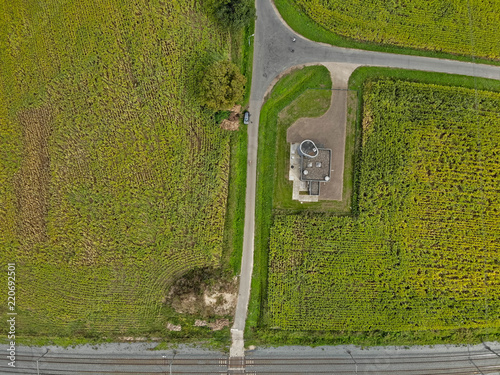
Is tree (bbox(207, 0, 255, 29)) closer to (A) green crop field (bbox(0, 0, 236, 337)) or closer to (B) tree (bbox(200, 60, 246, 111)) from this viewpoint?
(A) green crop field (bbox(0, 0, 236, 337))

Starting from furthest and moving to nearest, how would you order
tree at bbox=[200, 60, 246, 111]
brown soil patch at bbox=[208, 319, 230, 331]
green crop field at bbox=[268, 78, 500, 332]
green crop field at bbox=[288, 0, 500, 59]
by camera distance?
green crop field at bbox=[288, 0, 500, 59]
green crop field at bbox=[268, 78, 500, 332]
brown soil patch at bbox=[208, 319, 230, 331]
tree at bbox=[200, 60, 246, 111]

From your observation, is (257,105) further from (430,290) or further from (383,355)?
(383,355)

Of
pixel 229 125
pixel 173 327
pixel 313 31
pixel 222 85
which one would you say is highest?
pixel 313 31

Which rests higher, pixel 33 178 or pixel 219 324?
pixel 33 178

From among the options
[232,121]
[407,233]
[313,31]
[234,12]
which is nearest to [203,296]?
[232,121]

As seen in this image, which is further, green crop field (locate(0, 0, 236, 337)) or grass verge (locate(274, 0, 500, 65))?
grass verge (locate(274, 0, 500, 65))

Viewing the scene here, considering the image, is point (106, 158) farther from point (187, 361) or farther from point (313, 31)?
point (313, 31)

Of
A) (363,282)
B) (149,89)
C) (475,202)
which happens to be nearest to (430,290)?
(363,282)

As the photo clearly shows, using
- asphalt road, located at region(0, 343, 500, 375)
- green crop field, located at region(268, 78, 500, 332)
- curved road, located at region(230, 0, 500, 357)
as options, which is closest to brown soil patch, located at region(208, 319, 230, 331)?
asphalt road, located at region(0, 343, 500, 375)
